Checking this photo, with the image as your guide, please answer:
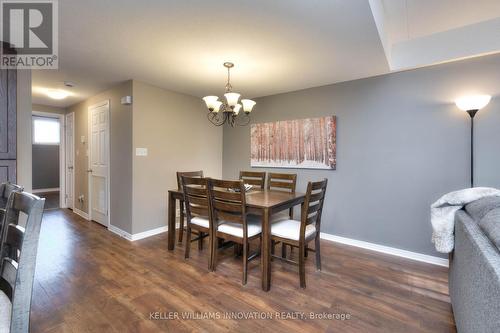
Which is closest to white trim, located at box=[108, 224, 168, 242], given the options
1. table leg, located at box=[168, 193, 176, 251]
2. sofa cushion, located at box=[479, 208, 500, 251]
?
table leg, located at box=[168, 193, 176, 251]

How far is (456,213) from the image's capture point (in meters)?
1.56

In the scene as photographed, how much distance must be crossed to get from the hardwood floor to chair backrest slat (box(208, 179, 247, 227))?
59 cm

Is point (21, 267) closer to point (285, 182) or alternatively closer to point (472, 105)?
point (285, 182)

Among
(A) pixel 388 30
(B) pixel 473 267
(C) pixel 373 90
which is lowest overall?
(B) pixel 473 267

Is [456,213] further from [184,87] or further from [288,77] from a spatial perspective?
[184,87]

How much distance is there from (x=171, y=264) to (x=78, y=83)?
2.87 meters

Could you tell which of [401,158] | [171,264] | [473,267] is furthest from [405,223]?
[171,264]

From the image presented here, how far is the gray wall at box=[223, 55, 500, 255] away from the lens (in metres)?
2.31

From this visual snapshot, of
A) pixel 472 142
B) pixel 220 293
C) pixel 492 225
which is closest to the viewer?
pixel 492 225

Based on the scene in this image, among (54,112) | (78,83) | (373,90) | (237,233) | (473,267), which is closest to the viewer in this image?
(473,267)

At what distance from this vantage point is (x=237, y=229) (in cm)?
217

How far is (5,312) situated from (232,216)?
1436mm

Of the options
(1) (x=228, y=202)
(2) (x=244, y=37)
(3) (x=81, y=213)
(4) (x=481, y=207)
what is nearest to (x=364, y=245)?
(4) (x=481, y=207)
